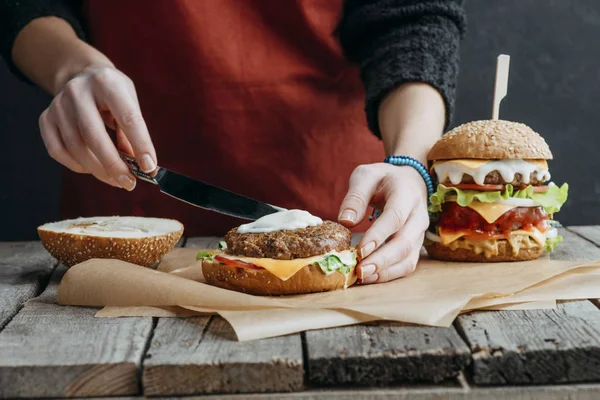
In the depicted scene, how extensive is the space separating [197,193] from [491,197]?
0.92m

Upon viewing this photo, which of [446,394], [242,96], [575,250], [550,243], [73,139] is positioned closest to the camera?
[446,394]

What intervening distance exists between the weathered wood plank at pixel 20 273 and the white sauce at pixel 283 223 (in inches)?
24.2

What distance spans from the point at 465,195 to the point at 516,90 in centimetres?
207

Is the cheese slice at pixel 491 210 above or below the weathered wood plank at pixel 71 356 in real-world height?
above

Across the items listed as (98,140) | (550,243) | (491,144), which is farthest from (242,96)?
(550,243)

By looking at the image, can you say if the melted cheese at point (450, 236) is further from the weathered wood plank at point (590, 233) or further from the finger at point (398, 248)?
the weathered wood plank at point (590, 233)

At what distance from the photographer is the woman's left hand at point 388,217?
191 cm

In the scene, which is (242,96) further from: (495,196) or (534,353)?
(534,353)

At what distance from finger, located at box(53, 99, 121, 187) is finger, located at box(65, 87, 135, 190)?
4 cm

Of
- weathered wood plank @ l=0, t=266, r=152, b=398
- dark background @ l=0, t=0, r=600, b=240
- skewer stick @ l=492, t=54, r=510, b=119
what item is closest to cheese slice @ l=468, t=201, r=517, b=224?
skewer stick @ l=492, t=54, r=510, b=119

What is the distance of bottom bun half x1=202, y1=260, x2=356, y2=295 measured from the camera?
5.89 feet

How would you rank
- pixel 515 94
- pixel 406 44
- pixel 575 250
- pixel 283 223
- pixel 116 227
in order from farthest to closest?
pixel 515 94
pixel 406 44
pixel 575 250
pixel 116 227
pixel 283 223

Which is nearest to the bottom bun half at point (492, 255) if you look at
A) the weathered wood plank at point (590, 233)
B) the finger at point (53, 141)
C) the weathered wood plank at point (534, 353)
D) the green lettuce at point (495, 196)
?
the green lettuce at point (495, 196)

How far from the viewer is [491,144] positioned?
222 centimetres
